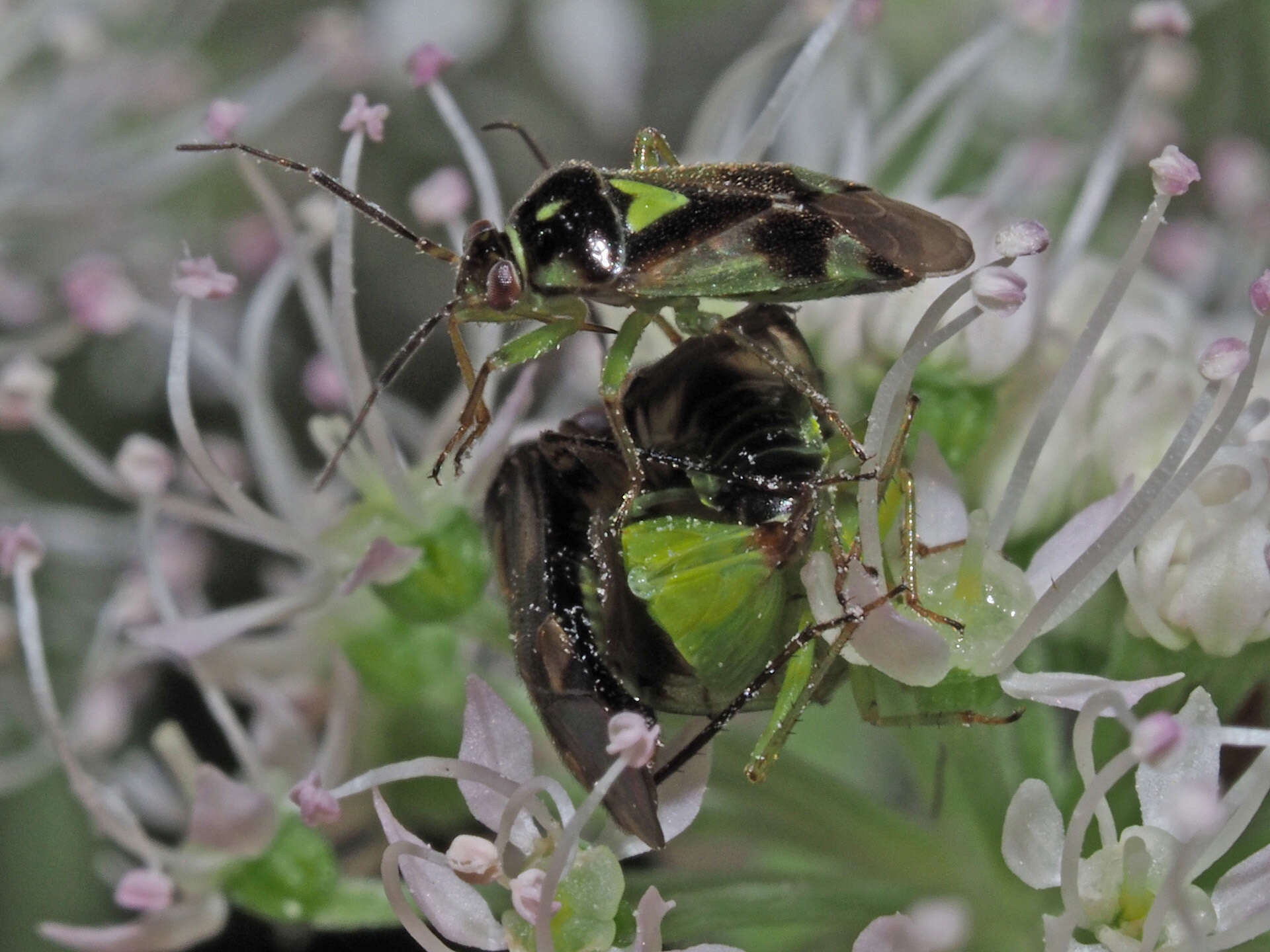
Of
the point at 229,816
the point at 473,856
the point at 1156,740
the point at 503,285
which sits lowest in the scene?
the point at 229,816

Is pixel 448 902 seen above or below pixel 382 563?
below

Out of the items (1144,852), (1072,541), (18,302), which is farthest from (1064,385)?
(18,302)

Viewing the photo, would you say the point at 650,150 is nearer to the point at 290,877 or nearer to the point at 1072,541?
the point at 1072,541

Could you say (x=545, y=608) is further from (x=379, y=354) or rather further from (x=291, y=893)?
(x=379, y=354)

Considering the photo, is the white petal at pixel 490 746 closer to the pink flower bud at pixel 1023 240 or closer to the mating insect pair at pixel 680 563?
the mating insect pair at pixel 680 563

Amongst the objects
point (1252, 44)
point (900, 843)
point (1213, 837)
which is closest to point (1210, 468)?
point (1213, 837)

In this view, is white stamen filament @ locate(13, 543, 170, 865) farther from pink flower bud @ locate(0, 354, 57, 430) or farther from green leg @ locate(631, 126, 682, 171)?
green leg @ locate(631, 126, 682, 171)
